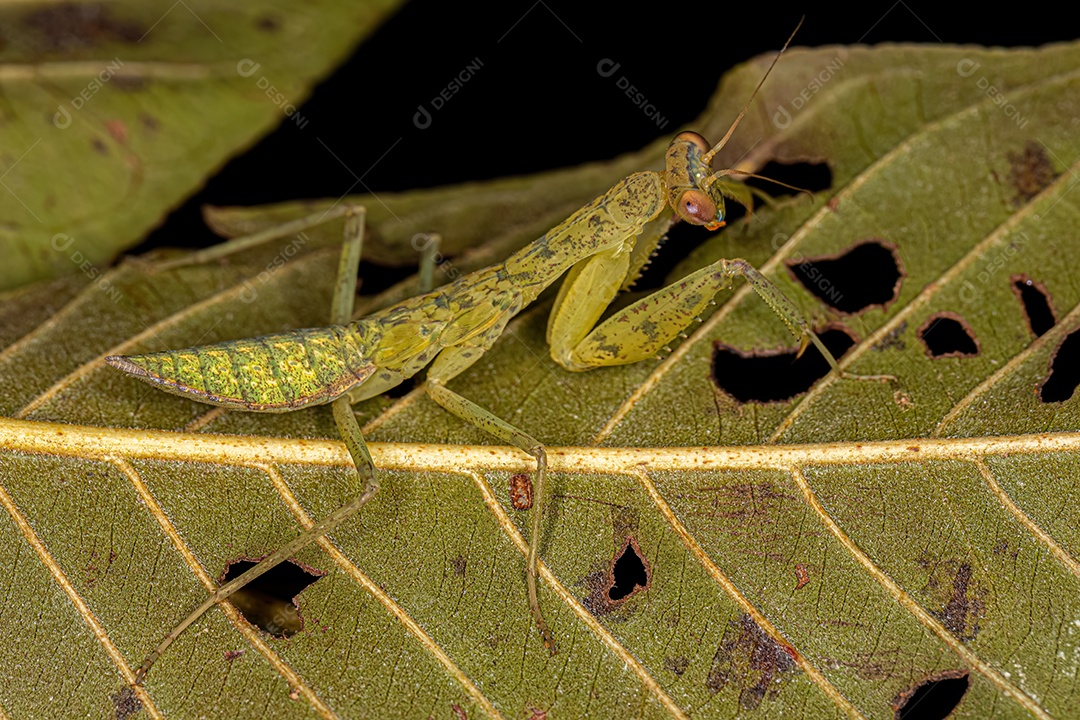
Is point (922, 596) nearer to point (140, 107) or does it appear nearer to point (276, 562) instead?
point (276, 562)

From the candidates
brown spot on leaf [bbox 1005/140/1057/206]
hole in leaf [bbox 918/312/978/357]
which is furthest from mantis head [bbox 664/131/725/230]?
brown spot on leaf [bbox 1005/140/1057/206]

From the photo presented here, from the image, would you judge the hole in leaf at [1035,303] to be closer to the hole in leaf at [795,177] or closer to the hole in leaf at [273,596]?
the hole in leaf at [795,177]

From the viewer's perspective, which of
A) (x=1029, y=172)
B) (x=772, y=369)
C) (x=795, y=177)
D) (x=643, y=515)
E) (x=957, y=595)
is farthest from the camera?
(x=795, y=177)

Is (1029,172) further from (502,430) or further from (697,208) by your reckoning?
(502,430)

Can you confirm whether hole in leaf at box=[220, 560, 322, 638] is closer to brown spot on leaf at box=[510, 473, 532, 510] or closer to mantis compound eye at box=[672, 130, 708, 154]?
brown spot on leaf at box=[510, 473, 532, 510]

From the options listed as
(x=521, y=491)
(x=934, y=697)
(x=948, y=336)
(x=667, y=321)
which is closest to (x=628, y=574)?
(x=521, y=491)

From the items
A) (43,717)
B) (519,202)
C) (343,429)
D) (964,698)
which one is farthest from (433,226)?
(964,698)

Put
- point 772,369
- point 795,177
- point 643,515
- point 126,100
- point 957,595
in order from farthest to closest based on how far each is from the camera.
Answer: point 126,100
point 795,177
point 772,369
point 643,515
point 957,595
